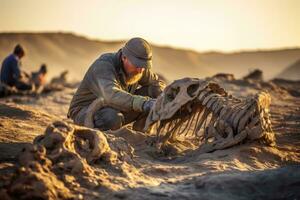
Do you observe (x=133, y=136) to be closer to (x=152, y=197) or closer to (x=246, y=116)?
(x=246, y=116)

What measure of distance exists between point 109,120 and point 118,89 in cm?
37

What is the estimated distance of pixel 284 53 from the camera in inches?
2835

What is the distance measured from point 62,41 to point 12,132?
2318 inches

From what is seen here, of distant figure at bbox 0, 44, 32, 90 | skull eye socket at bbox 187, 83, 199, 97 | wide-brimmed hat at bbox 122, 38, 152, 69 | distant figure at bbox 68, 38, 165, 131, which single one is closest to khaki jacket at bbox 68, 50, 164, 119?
distant figure at bbox 68, 38, 165, 131

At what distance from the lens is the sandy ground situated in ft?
13.0

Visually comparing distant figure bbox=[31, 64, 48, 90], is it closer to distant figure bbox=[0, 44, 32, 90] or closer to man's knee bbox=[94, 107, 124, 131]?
distant figure bbox=[0, 44, 32, 90]

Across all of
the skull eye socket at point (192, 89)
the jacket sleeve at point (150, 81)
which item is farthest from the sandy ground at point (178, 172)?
the jacket sleeve at point (150, 81)

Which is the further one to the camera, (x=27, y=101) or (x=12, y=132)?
(x=27, y=101)

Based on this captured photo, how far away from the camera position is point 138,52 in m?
5.85

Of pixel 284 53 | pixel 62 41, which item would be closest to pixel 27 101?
pixel 62 41

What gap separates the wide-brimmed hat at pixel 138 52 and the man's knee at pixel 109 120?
0.59m

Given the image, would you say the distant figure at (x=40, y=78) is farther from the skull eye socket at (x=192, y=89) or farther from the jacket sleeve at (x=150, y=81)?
the skull eye socket at (x=192, y=89)

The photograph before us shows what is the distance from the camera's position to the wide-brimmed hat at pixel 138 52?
586 centimetres

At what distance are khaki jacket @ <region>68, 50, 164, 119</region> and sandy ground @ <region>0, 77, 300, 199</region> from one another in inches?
12.7
